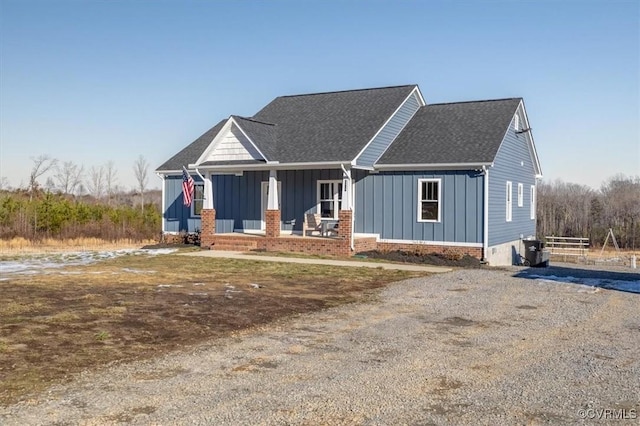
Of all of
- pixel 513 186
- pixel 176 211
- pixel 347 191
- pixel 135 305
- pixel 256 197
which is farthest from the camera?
pixel 176 211

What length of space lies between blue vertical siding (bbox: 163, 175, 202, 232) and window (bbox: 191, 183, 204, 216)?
0.71ft

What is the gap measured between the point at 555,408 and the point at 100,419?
3952mm

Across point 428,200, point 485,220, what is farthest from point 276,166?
point 485,220

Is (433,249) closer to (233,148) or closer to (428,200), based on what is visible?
(428,200)

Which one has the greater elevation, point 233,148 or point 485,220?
point 233,148

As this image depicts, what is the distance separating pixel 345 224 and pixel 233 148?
5580mm

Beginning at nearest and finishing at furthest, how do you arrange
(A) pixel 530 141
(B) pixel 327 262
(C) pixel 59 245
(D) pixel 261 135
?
(B) pixel 327 262, (D) pixel 261 135, (A) pixel 530 141, (C) pixel 59 245

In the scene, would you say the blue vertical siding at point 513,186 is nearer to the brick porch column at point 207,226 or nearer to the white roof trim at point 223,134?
the white roof trim at point 223,134

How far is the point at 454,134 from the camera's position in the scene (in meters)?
22.8

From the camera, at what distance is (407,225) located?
2194cm

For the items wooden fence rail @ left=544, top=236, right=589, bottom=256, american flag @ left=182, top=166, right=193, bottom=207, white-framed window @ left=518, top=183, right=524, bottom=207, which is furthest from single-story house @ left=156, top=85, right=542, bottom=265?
wooden fence rail @ left=544, top=236, right=589, bottom=256

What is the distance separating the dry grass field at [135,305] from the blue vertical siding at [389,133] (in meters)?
5.86

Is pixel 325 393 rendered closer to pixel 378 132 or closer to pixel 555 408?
pixel 555 408

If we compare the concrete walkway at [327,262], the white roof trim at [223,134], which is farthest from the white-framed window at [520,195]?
→ the white roof trim at [223,134]
